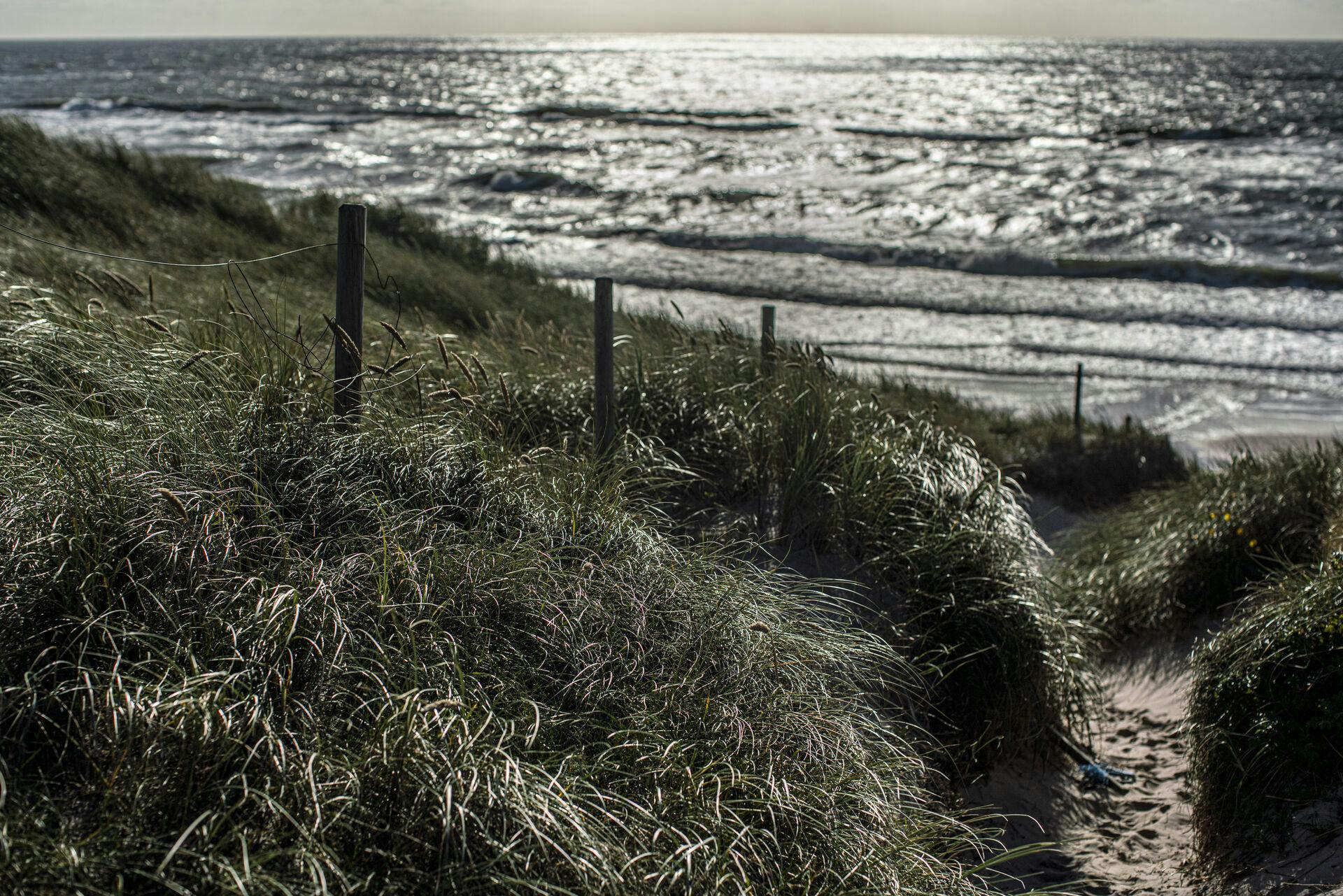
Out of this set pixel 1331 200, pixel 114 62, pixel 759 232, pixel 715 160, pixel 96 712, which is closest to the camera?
pixel 96 712

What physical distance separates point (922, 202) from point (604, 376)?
27149 millimetres

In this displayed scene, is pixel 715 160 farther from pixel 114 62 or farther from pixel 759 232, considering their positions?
pixel 114 62

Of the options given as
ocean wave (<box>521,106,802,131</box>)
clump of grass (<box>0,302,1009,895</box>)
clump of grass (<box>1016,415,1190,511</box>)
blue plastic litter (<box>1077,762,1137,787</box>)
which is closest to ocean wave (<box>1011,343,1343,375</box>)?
clump of grass (<box>1016,415,1190,511</box>)

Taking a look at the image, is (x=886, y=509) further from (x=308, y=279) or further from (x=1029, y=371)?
(x=1029, y=371)

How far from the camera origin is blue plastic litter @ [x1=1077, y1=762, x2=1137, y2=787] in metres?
5.54

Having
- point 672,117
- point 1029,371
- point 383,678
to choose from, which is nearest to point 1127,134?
point 672,117

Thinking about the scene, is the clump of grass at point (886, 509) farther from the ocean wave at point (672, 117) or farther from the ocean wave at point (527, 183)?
the ocean wave at point (672, 117)

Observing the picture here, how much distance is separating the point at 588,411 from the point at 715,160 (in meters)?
33.9

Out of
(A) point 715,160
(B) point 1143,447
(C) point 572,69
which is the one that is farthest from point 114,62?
(B) point 1143,447

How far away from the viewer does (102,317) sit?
226 inches

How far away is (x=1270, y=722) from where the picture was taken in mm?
4656

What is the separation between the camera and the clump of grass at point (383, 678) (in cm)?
255

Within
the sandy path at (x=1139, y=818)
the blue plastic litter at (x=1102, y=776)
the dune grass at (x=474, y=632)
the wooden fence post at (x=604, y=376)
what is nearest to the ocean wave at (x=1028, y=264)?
the sandy path at (x=1139, y=818)

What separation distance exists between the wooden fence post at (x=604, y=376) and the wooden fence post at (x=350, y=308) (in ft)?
4.51
